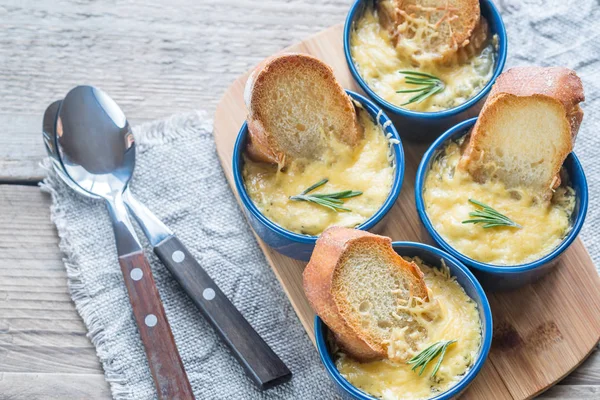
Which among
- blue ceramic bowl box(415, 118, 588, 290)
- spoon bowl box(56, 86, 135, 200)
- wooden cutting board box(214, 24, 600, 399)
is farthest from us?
spoon bowl box(56, 86, 135, 200)

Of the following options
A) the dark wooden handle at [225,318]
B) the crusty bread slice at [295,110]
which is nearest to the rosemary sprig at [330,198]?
the crusty bread slice at [295,110]

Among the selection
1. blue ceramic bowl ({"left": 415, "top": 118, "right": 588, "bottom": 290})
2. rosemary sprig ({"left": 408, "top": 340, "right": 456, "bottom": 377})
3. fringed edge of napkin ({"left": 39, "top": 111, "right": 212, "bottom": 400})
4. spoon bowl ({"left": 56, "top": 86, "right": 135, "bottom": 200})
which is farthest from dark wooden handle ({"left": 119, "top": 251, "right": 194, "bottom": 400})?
blue ceramic bowl ({"left": 415, "top": 118, "right": 588, "bottom": 290})

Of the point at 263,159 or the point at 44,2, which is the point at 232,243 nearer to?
the point at 263,159

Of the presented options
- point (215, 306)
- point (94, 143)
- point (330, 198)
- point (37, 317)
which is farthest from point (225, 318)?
point (94, 143)

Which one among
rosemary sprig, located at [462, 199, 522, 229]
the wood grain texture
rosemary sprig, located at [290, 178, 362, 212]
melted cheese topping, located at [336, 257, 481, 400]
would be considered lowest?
the wood grain texture

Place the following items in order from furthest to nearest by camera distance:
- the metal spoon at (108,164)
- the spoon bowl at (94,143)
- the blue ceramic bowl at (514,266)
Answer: the spoon bowl at (94,143) < the metal spoon at (108,164) < the blue ceramic bowl at (514,266)

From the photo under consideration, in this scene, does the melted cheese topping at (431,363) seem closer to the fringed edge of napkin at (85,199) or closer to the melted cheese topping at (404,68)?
the melted cheese topping at (404,68)

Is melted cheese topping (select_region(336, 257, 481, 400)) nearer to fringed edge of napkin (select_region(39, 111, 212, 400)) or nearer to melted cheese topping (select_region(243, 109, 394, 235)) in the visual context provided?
melted cheese topping (select_region(243, 109, 394, 235))
